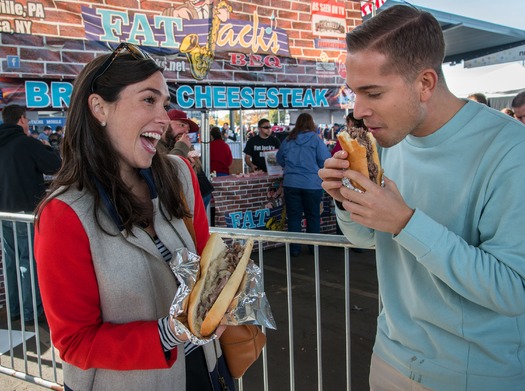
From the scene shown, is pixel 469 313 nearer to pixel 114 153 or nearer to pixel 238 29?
pixel 114 153

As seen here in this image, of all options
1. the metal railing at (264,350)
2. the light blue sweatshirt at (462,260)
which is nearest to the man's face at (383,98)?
the light blue sweatshirt at (462,260)

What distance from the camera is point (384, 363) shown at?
5.08 feet

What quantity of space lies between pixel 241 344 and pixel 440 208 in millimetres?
977

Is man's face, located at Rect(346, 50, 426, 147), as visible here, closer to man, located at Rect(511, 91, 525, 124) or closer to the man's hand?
the man's hand

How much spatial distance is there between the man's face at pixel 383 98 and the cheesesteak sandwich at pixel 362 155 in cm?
8

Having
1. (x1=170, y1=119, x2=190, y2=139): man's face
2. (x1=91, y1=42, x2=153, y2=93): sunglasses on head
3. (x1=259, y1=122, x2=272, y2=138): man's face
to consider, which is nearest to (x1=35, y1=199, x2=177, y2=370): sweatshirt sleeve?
(x1=91, y1=42, x2=153, y2=93): sunglasses on head

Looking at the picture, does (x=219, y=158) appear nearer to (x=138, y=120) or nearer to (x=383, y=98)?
(x=138, y=120)

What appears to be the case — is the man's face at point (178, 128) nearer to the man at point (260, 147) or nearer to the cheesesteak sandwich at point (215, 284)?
the man at point (260, 147)

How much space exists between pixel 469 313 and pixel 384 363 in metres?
0.41

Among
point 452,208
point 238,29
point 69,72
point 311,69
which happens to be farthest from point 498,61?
point 452,208

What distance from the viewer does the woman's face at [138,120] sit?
1.64 metres

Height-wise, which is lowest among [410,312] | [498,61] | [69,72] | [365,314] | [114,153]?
[365,314]

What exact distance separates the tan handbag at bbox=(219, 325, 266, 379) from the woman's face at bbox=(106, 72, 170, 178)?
0.77m

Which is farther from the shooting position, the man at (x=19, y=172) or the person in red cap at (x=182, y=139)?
the person in red cap at (x=182, y=139)
